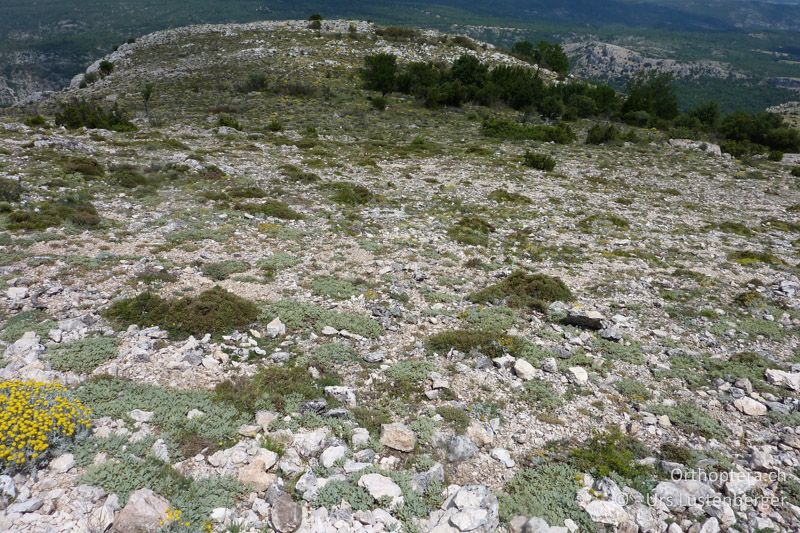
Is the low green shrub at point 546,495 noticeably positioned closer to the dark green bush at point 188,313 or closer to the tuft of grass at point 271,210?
the dark green bush at point 188,313

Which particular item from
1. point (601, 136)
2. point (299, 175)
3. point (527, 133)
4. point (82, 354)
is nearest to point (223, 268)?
point (82, 354)

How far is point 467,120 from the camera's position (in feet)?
168

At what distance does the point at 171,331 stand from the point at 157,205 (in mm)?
11690

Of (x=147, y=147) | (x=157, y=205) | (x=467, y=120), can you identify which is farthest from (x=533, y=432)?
(x=467, y=120)

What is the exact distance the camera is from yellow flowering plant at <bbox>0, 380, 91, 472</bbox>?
5.75 metres

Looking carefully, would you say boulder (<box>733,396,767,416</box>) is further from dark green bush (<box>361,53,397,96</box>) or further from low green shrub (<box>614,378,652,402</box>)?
dark green bush (<box>361,53,397,96</box>)

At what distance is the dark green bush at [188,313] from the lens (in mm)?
10008

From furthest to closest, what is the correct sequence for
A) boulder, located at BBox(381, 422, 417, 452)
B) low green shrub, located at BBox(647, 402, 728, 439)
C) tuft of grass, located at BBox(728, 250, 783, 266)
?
tuft of grass, located at BBox(728, 250, 783, 266)
low green shrub, located at BBox(647, 402, 728, 439)
boulder, located at BBox(381, 422, 417, 452)

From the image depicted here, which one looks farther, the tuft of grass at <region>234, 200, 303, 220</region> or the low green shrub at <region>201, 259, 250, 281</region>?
the tuft of grass at <region>234, 200, 303, 220</region>

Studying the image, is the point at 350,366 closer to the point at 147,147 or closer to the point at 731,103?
the point at 147,147

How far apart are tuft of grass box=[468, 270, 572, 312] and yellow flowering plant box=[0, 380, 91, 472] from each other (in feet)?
32.4

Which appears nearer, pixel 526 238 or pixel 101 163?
pixel 526 238

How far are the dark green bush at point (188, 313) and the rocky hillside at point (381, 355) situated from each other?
90 millimetres

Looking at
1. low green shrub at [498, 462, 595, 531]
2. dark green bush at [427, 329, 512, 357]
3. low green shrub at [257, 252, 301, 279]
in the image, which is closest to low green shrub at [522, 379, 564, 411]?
dark green bush at [427, 329, 512, 357]
